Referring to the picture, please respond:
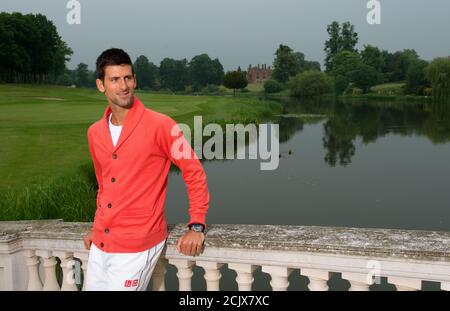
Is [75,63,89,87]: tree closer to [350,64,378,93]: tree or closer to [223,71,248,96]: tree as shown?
[223,71,248,96]: tree

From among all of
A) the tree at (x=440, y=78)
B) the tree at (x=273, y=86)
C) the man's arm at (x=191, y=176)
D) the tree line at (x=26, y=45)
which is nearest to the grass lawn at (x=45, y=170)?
the man's arm at (x=191, y=176)

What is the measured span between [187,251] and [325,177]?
15765 millimetres

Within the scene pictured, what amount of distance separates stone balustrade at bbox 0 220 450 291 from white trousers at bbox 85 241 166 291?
303 millimetres

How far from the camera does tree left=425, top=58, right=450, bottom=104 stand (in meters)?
75.2

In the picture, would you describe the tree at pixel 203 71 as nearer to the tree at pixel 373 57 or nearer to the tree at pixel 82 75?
the tree at pixel 82 75

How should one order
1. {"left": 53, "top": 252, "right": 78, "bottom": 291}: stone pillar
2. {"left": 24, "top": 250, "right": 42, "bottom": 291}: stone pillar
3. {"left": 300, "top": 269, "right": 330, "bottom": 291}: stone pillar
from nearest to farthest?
{"left": 300, "top": 269, "right": 330, "bottom": 291}: stone pillar, {"left": 53, "top": 252, "right": 78, "bottom": 291}: stone pillar, {"left": 24, "top": 250, "right": 42, "bottom": 291}: stone pillar

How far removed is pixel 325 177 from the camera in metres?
17.8

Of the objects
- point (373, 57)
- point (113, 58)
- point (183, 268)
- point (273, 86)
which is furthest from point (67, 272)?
point (373, 57)

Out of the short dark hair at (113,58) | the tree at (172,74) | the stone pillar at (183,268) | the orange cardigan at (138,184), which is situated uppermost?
the tree at (172,74)

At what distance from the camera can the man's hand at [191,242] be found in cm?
265

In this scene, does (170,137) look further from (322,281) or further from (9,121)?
(9,121)

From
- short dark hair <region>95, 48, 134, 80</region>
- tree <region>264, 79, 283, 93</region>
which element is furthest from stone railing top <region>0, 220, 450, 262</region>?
tree <region>264, 79, 283, 93</region>

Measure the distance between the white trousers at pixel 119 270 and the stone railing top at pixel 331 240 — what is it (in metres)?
0.30
